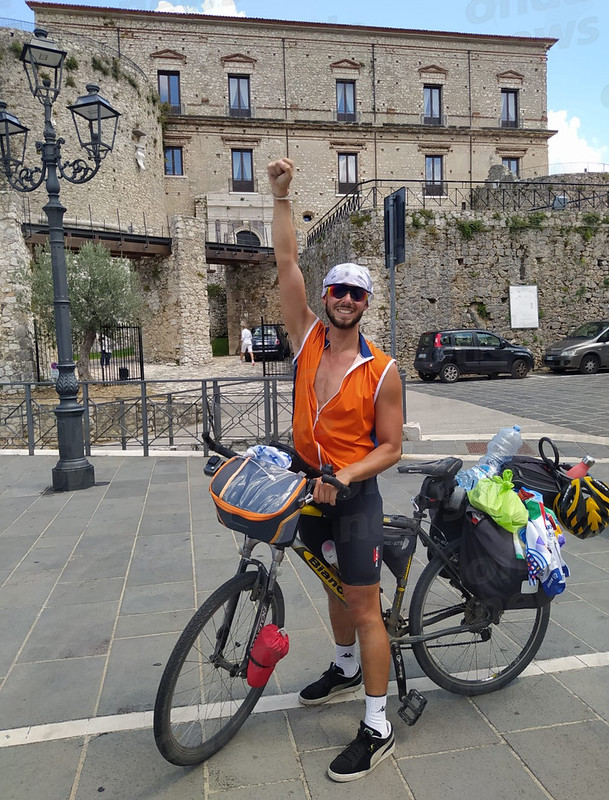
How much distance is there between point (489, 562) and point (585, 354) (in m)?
16.4

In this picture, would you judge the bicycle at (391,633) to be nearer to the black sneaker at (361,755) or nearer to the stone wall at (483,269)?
the black sneaker at (361,755)

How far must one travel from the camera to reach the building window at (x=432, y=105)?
115 feet

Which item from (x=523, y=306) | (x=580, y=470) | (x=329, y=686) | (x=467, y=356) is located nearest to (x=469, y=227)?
(x=523, y=306)

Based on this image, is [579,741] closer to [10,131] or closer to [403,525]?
[403,525]

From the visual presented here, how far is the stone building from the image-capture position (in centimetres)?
3147

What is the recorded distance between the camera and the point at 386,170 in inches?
1359

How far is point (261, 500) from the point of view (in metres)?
1.91

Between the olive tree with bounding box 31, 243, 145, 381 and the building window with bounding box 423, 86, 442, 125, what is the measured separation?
2456 cm

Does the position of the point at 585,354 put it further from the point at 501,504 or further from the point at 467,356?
the point at 501,504

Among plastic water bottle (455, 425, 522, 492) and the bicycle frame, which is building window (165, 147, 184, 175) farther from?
the bicycle frame

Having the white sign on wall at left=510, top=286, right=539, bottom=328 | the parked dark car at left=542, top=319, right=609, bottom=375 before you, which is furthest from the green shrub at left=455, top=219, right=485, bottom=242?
the parked dark car at left=542, top=319, right=609, bottom=375

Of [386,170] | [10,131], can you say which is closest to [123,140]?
[386,170]

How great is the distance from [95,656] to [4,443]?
10890 mm

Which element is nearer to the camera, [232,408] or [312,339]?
[312,339]
